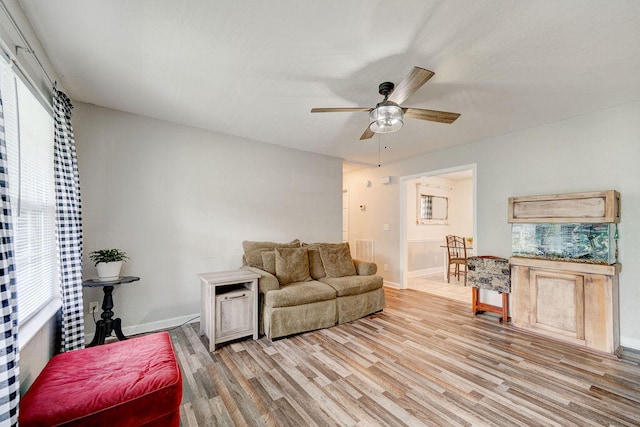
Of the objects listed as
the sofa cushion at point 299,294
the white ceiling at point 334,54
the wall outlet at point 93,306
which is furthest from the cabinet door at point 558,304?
the wall outlet at point 93,306

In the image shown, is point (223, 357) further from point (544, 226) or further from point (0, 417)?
point (544, 226)

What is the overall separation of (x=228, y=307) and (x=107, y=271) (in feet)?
3.99

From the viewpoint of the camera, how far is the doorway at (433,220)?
20.3ft

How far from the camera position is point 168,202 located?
10.8ft

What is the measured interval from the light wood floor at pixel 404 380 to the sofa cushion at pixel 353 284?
1.53 feet

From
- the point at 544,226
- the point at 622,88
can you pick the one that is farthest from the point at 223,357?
the point at 622,88

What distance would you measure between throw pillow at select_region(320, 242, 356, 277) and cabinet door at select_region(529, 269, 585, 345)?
7.29 ft

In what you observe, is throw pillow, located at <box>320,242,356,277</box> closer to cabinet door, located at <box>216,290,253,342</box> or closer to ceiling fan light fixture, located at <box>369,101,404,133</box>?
cabinet door, located at <box>216,290,253,342</box>

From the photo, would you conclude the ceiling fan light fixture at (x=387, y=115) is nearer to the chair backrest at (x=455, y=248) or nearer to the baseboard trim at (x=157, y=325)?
the baseboard trim at (x=157, y=325)

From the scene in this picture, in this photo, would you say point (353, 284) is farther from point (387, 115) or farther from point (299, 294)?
point (387, 115)

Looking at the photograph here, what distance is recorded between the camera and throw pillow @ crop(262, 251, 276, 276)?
11.1ft

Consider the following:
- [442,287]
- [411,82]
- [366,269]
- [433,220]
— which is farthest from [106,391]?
[433,220]

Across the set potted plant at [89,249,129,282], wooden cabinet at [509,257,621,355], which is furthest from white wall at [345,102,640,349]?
potted plant at [89,249,129,282]

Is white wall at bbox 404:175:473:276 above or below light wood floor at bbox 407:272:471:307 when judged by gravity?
above
